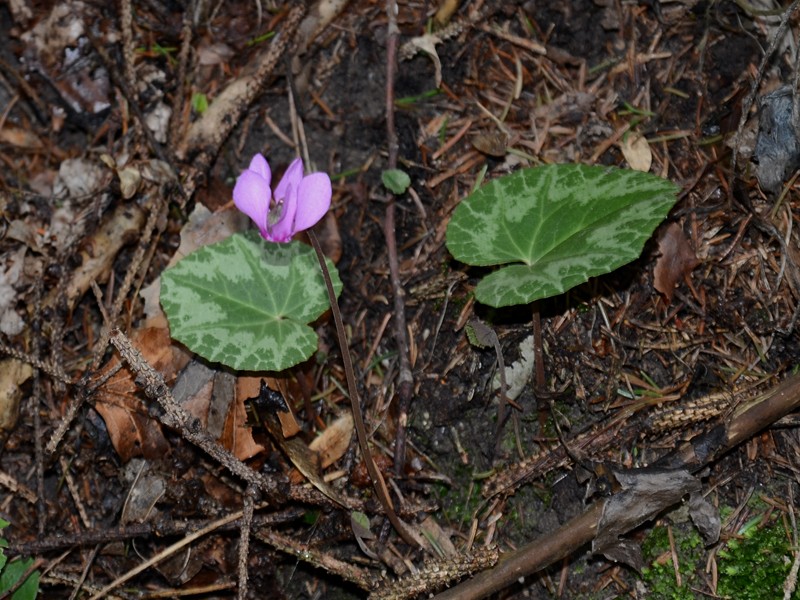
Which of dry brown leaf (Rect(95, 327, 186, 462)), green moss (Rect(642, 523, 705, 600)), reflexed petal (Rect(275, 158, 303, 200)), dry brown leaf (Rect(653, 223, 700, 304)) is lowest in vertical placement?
green moss (Rect(642, 523, 705, 600))

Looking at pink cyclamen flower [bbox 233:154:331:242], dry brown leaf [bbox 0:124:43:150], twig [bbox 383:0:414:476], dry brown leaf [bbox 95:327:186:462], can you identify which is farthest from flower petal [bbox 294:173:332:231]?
dry brown leaf [bbox 0:124:43:150]

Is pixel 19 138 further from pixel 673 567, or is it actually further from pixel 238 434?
pixel 673 567

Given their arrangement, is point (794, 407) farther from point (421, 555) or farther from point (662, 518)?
point (421, 555)

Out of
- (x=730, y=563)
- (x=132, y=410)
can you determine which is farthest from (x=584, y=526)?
(x=132, y=410)

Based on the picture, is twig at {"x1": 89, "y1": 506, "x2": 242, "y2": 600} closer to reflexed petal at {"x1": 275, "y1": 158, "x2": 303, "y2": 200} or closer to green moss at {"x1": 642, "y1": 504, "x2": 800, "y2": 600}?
reflexed petal at {"x1": 275, "y1": 158, "x2": 303, "y2": 200}

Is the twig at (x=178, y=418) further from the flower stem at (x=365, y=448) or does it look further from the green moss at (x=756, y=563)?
the green moss at (x=756, y=563)

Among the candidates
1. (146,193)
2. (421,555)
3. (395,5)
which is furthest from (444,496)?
(395,5)

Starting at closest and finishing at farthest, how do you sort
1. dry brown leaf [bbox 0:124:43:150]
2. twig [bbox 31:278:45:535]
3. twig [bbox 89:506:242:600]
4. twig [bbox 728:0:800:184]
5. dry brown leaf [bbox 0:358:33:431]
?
1. twig [bbox 728:0:800:184]
2. twig [bbox 89:506:242:600]
3. twig [bbox 31:278:45:535]
4. dry brown leaf [bbox 0:358:33:431]
5. dry brown leaf [bbox 0:124:43:150]
